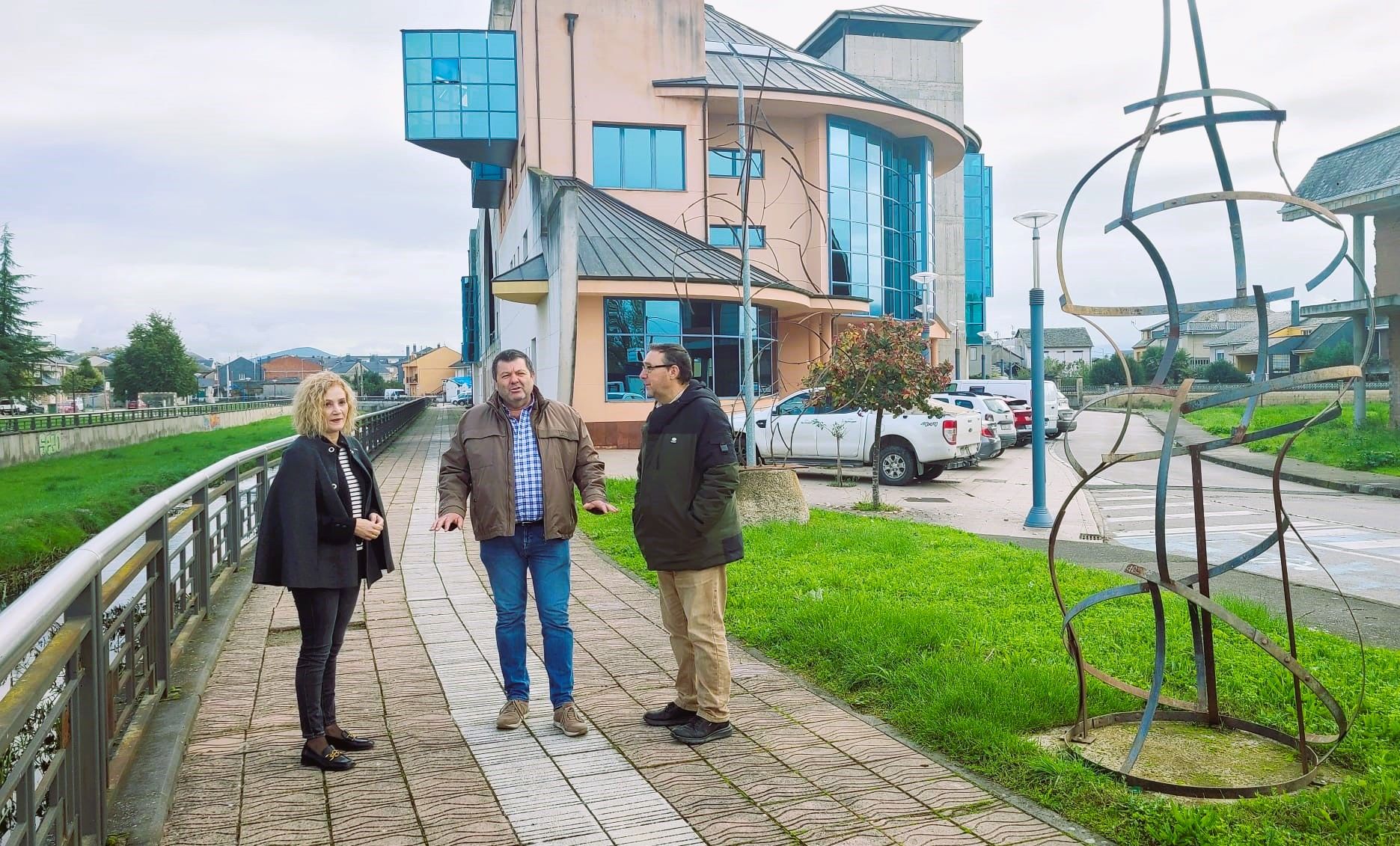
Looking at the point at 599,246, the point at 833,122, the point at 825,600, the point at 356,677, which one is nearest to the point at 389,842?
the point at 356,677

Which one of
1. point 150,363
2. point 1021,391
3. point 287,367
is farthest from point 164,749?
point 287,367

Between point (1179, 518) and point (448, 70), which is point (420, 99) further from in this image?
point (1179, 518)

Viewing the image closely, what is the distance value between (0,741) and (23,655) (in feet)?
1.22

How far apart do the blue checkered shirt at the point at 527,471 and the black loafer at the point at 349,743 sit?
3.73 ft

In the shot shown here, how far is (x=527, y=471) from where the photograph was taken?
4.88 metres

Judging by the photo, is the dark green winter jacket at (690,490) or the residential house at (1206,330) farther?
the residential house at (1206,330)

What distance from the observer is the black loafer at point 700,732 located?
4691 millimetres

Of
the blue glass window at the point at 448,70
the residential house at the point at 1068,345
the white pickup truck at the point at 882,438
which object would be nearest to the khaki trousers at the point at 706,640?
the white pickup truck at the point at 882,438

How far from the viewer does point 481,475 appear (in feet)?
15.8

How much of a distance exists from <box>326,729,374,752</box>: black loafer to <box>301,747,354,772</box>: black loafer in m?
0.08

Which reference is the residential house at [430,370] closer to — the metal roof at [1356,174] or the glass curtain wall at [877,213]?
the glass curtain wall at [877,213]

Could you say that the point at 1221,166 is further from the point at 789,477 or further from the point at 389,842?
the point at 789,477

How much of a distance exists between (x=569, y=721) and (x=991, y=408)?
66.0 ft

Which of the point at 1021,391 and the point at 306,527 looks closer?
the point at 306,527
